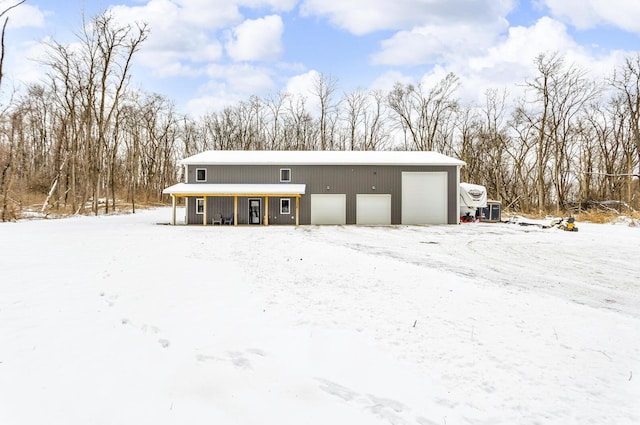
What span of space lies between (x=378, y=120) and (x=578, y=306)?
3647cm

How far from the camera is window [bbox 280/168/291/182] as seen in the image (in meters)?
23.2

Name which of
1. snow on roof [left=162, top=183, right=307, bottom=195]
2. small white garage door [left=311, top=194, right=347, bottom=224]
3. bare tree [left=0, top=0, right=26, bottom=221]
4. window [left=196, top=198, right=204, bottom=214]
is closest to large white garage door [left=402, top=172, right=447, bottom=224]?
small white garage door [left=311, top=194, right=347, bottom=224]

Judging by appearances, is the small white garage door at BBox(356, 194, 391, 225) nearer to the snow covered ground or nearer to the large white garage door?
the large white garage door

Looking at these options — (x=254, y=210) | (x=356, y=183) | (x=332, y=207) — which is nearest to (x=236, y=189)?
(x=254, y=210)

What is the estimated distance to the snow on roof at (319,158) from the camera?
74.9 feet

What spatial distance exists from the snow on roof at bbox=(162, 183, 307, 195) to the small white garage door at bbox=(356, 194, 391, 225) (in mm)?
3747

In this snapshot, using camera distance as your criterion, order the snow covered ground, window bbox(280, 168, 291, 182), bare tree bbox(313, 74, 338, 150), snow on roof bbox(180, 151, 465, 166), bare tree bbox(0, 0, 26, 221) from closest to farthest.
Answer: the snow covered ground < bare tree bbox(0, 0, 26, 221) < snow on roof bbox(180, 151, 465, 166) < window bbox(280, 168, 291, 182) < bare tree bbox(313, 74, 338, 150)

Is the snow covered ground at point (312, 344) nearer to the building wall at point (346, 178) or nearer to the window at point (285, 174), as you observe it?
the building wall at point (346, 178)

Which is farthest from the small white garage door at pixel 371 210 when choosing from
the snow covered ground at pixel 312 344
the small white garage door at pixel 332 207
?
the snow covered ground at pixel 312 344

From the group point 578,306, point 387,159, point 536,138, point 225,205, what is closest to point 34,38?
point 225,205

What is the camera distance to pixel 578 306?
5.98 m

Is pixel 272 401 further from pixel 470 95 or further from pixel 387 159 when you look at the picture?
pixel 470 95

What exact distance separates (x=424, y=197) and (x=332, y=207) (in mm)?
5944

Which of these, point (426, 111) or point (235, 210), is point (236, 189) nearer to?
point (235, 210)
